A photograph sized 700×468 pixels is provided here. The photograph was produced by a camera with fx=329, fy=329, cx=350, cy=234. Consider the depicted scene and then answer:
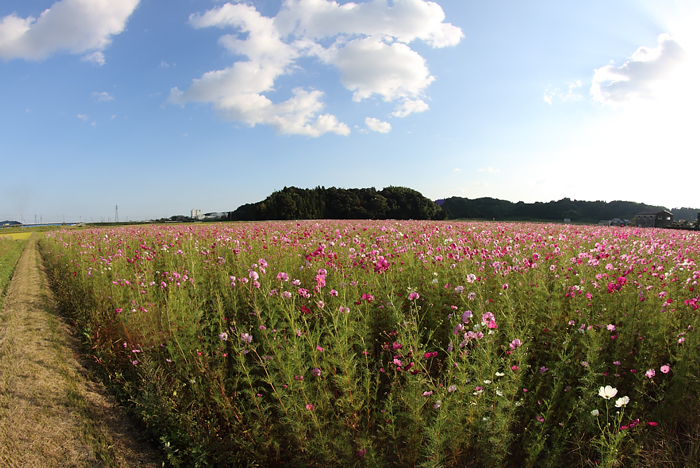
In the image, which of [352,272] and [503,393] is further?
[352,272]

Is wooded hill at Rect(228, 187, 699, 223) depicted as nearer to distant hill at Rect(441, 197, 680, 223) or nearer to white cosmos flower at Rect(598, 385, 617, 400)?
distant hill at Rect(441, 197, 680, 223)

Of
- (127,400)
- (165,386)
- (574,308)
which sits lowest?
(127,400)

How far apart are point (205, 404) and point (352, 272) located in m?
2.34

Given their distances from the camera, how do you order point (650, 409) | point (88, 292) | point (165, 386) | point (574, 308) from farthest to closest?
point (88, 292) < point (574, 308) < point (165, 386) < point (650, 409)

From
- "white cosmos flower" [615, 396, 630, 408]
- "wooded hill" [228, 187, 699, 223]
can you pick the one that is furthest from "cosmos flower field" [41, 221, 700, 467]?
"wooded hill" [228, 187, 699, 223]

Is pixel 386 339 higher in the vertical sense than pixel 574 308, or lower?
lower

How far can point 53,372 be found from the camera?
3.97 m

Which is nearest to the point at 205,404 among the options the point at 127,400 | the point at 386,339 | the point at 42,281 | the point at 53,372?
the point at 127,400

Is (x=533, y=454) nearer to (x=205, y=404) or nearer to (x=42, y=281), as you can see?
(x=205, y=404)

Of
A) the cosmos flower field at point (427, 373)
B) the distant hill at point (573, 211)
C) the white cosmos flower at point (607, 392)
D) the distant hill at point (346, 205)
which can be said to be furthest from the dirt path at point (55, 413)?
the distant hill at point (573, 211)

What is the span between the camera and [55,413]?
10.6 feet

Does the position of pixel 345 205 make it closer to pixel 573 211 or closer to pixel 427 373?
pixel 427 373

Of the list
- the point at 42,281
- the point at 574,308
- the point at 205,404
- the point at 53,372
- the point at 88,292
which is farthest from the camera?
the point at 42,281

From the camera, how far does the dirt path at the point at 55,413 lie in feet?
8.89
